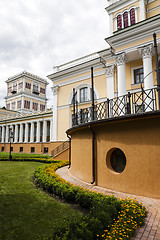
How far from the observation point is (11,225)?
168 inches

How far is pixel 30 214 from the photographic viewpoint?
16.0 feet

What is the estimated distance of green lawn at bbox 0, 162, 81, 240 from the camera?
3.91 m

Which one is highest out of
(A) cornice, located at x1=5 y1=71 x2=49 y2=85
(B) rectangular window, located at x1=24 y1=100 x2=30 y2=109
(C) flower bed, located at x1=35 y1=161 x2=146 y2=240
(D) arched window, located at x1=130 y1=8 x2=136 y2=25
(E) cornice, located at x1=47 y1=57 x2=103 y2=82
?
(A) cornice, located at x1=5 y1=71 x2=49 y2=85

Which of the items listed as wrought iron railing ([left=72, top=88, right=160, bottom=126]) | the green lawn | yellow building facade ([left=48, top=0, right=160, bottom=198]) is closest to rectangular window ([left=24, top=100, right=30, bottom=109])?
yellow building facade ([left=48, top=0, right=160, bottom=198])

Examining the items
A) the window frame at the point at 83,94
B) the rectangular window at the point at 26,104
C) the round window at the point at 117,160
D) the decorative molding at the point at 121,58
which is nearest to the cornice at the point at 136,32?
the decorative molding at the point at 121,58

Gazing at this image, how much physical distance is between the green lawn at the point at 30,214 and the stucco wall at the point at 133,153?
2172mm

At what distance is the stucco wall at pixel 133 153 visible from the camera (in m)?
5.62

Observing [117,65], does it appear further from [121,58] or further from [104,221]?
[104,221]

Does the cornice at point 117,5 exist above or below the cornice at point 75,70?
above

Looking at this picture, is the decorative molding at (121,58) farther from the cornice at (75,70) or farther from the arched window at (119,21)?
the arched window at (119,21)

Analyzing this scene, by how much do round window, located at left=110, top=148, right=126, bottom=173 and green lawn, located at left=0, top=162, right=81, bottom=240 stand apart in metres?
2.78

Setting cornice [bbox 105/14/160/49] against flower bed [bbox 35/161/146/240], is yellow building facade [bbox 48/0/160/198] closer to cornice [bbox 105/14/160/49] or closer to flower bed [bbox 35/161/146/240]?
cornice [bbox 105/14/160/49]

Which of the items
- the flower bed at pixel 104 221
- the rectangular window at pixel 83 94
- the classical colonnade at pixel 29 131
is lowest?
the flower bed at pixel 104 221

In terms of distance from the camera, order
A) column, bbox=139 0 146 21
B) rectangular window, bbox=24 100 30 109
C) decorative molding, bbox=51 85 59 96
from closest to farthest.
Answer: column, bbox=139 0 146 21
decorative molding, bbox=51 85 59 96
rectangular window, bbox=24 100 30 109
